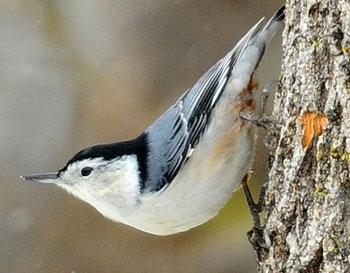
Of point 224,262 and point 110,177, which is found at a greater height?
point 110,177

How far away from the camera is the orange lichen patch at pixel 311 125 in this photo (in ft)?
6.61

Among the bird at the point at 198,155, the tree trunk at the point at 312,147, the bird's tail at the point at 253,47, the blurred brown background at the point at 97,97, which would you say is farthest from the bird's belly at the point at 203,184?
the blurred brown background at the point at 97,97

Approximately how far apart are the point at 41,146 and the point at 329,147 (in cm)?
253

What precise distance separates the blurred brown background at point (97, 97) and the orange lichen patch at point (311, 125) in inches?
80.9

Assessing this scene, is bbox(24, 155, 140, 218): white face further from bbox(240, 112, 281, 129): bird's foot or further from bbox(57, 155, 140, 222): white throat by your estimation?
bbox(240, 112, 281, 129): bird's foot

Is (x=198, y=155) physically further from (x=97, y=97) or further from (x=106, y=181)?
(x=97, y=97)

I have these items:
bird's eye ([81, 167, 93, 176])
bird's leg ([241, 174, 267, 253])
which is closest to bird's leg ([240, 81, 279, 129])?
bird's leg ([241, 174, 267, 253])

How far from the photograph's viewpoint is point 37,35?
14.0 feet

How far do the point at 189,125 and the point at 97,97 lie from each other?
5.62 feet

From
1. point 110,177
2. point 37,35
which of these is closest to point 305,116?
point 110,177

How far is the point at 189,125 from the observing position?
8.36 feet

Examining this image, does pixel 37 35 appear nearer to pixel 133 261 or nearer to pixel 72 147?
pixel 72 147

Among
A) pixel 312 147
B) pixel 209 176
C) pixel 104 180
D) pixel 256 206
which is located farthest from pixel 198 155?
pixel 312 147

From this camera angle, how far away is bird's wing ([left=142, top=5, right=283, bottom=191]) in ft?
8.25
